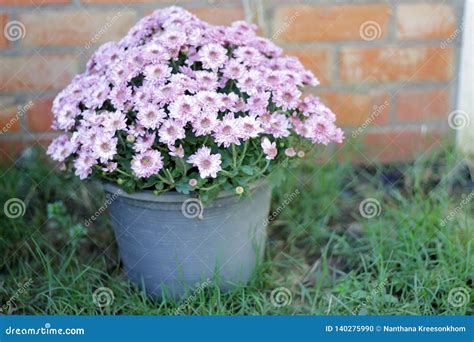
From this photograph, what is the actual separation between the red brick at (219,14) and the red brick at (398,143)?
588 mm

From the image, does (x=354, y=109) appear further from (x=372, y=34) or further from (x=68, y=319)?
(x=68, y=319)

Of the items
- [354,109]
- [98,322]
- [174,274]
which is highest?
[354,109]

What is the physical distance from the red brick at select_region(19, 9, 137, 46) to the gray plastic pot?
0.69 m

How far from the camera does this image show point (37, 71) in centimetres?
230

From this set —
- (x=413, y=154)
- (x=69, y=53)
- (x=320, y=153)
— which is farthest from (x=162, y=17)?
(x=413, y=154)

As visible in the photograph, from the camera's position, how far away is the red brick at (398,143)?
2406 mm

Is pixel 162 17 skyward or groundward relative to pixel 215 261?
skyward

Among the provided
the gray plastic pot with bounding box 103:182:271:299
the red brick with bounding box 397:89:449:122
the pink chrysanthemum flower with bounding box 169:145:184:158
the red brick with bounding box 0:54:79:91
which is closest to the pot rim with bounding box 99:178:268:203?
the gray plastic pot with bounding box 103:182:271:299

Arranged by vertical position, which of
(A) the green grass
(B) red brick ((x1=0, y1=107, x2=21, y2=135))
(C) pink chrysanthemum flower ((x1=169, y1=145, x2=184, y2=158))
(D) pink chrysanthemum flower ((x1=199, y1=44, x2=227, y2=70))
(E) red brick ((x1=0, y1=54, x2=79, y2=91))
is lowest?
(A) the green grass

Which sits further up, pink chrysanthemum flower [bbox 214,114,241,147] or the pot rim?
pink chrysanthemum flower [bbox 214,114,241,147]

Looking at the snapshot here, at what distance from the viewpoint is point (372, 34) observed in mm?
2316

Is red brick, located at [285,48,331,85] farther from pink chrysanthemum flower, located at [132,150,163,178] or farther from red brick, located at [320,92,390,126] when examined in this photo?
pink chrysanthemum flower, located at [132,150,163,178]

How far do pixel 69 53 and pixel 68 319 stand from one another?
3.15 feet

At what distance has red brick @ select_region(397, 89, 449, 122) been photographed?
240 centimetres
